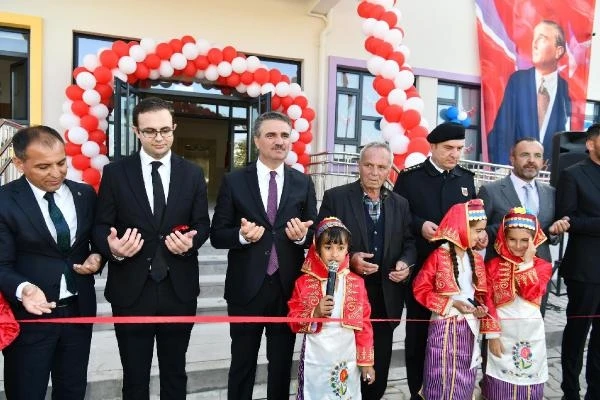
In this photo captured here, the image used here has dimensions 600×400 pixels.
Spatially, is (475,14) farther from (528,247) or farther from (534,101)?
(528,247)

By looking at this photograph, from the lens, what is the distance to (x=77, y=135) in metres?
6.05

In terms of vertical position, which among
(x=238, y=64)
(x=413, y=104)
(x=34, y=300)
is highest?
(x=238, y=64)

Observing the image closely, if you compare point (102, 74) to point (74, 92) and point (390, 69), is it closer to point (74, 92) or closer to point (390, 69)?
point (74, 92)

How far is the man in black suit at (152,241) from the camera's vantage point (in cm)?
226

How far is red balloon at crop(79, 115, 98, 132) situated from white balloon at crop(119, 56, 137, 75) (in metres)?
0.82

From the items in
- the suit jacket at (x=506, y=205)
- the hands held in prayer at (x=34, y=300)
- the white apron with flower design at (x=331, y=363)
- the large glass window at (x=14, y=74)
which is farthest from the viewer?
the large glass window at (x=14, y=74)

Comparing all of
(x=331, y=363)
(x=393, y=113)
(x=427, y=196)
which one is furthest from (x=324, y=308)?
(x=393, y=113)

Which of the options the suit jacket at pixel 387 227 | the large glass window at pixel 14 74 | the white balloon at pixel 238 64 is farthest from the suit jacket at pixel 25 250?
the large glass window at pixel 14 74

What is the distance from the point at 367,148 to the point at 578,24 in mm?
9818

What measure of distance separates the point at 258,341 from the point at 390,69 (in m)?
5.28

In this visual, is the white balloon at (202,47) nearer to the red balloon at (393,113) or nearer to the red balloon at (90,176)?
the red balloon at (90,176)

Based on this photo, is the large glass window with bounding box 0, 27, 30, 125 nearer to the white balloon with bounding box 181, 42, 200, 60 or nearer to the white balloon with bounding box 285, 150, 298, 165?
the white balloon with bounding box 181, 42, 200, 60

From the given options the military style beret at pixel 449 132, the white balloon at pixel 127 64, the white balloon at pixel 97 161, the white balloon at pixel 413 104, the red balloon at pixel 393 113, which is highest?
the white balloon at pixel 127 64

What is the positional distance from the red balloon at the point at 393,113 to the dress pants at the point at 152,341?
5.11m
